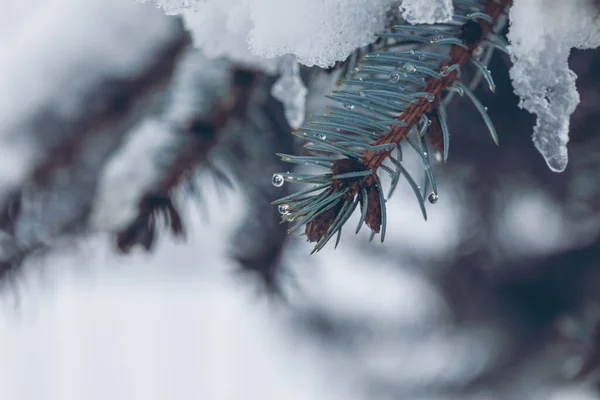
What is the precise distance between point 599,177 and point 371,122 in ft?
2.09

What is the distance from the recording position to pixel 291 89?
0.55 m

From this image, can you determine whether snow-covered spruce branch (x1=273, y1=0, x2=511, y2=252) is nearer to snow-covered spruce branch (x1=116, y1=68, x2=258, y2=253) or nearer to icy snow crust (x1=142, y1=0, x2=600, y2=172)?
icy snow crust (x1=142, y1=0, x2=600, y2=172)

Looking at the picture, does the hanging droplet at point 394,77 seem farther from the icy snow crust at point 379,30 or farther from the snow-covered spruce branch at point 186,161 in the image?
the snow-covered spruce branch at point 186,161

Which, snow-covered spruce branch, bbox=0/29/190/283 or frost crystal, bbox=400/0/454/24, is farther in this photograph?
snow-covered spruce branch, bbox=0/29/190/283

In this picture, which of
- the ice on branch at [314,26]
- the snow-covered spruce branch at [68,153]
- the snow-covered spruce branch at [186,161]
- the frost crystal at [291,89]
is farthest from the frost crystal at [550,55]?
the snow-covered spruce branch at [68,153]

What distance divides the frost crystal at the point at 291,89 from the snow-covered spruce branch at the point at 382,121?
0.47 ft

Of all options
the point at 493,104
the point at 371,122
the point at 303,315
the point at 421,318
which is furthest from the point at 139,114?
the point at 421,318

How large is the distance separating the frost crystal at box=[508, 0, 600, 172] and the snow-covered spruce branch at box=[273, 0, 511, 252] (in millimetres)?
21

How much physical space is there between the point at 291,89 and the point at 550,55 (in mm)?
247

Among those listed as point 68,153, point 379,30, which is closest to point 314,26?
point 379,30

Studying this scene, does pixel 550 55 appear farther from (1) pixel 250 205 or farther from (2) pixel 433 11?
(1) pixel 250 205

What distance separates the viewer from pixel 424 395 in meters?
1.47

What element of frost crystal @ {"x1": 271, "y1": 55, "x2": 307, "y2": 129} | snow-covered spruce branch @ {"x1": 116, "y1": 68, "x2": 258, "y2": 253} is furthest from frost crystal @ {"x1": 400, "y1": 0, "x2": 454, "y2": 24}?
snow-covered spruce branch @ {"x1": 116, "y1": 68, "x2": 258, "y2": 253}

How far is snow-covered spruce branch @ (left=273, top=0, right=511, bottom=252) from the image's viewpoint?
0.36 m
